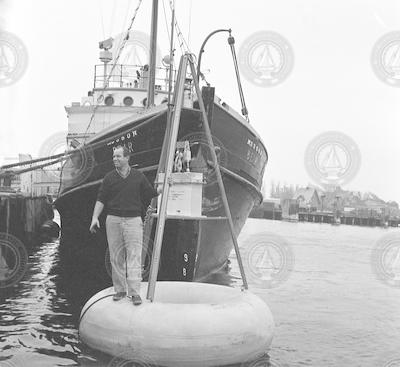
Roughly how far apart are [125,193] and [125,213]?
A: 9.9 inches

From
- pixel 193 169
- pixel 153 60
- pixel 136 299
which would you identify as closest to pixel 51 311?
pixel 193 169

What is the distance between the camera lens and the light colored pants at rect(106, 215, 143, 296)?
668cm

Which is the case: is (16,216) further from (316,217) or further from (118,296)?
(316,217)

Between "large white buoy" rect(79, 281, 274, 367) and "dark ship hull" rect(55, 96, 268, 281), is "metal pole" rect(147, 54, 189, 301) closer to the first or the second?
"large white buoy" rect(79, 281, 274, 367)

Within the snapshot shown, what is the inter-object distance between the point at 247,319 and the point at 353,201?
441ft

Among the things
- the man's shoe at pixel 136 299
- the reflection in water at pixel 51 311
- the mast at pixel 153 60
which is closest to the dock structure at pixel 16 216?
the reflection in water at pixel 51 311

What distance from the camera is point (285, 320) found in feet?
34.3

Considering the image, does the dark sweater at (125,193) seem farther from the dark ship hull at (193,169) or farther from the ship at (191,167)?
the dark ship hull at (193,169)

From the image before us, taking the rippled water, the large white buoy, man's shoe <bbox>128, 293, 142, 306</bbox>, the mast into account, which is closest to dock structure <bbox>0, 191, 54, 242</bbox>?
the rippled water

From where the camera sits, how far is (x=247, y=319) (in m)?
6.55

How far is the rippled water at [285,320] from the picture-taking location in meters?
7.47

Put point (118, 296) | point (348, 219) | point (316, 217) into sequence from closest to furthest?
point (118, 296) → point (316, 217) → point (348, 219)

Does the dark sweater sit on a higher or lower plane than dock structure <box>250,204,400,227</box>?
lower

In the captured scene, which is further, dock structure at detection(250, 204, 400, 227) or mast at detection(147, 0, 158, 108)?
dock structure at detection(250, 204, 400, 227)
